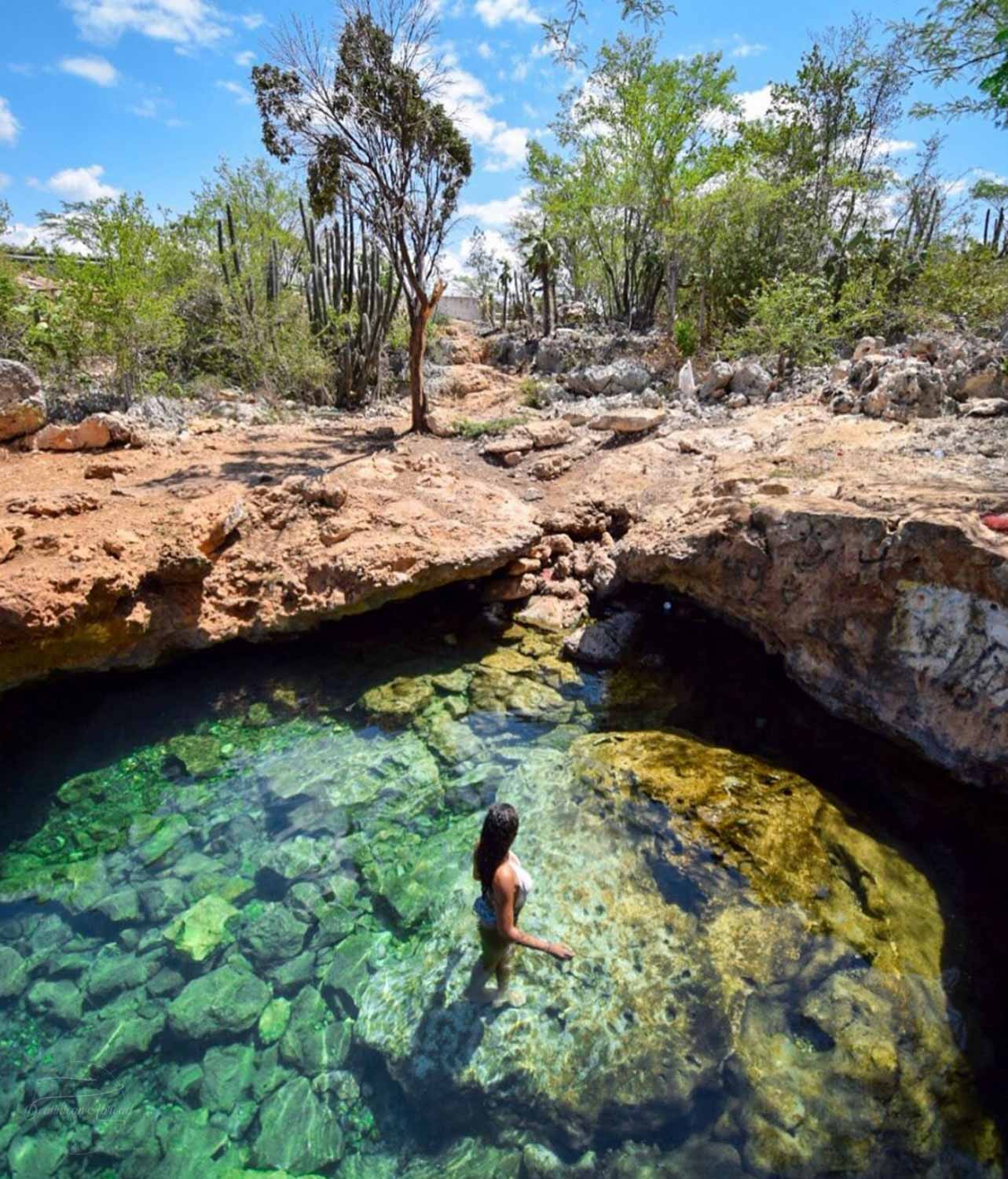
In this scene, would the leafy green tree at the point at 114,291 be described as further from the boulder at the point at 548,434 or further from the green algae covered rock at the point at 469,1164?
the green algae covered rock at the point at 469,1164

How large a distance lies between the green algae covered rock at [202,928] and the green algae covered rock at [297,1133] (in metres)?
0.96

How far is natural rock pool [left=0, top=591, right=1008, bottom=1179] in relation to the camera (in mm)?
2873

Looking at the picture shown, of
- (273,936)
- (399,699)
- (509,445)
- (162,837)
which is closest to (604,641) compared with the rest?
(399,699)

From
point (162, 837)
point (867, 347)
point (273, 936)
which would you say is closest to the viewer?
point (273, 936)

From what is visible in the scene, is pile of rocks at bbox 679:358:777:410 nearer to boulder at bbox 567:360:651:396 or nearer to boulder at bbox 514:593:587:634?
boulder at bbox 567:360:651:396

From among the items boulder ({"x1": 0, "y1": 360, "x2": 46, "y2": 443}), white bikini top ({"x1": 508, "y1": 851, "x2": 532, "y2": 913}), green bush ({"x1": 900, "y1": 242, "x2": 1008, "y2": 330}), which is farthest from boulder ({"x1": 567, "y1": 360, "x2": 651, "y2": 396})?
white bikini top ({"x1": 508, "y1": 851, "x2": 532, "y2": 913})

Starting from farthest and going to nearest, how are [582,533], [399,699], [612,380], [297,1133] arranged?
[612,380], [582,533], [399,699], [297,1133]

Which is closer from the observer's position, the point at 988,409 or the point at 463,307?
the point at 988,409

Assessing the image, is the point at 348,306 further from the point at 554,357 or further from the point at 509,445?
the point at 509,445

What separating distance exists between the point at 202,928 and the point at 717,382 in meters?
11.2

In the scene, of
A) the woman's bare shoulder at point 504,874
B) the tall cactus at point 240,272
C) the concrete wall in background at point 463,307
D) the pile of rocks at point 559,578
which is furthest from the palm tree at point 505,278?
the woman's bare shoulder at point 504,874

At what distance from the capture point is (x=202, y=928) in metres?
3.86

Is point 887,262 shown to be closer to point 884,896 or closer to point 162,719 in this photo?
point 884,896

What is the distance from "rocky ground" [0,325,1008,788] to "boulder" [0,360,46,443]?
41mm
